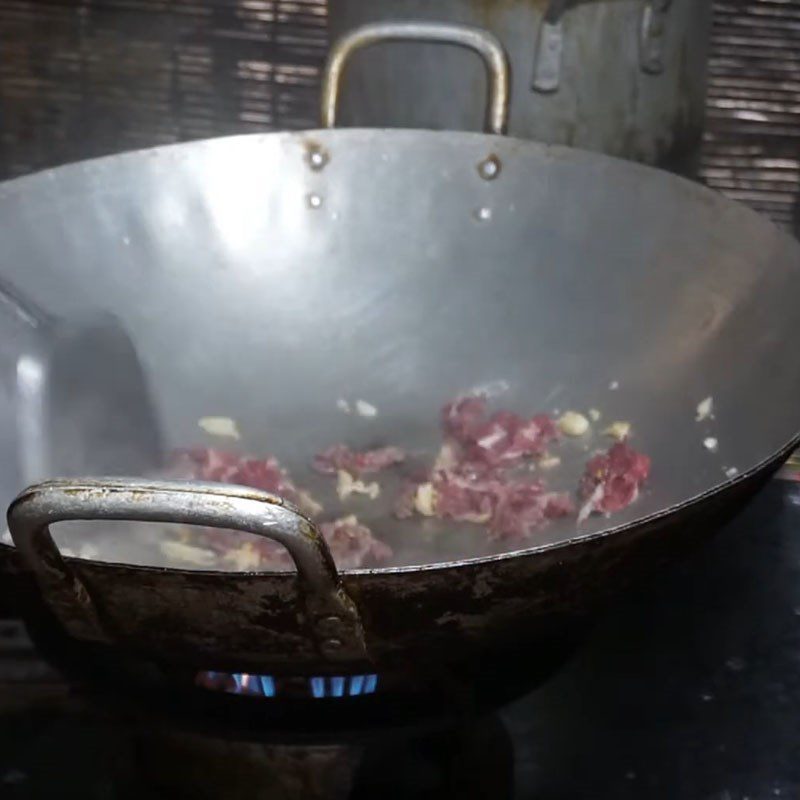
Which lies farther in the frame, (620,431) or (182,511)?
(620,431)

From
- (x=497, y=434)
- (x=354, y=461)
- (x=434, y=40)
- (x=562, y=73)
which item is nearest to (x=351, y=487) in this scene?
(x=354, y=461)

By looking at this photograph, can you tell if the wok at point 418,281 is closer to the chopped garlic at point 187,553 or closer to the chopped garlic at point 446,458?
the chopped garlic at point 446,458

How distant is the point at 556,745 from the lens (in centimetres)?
78

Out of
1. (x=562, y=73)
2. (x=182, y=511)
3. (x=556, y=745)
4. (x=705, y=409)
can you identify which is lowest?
(x=556, y=745)

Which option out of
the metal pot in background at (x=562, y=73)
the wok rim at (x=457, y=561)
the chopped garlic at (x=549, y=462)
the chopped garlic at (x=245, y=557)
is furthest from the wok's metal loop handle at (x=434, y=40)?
the wok rim at (x=457, y=561)

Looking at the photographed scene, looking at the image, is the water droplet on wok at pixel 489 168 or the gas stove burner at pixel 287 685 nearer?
the gas stove burner at pixel 287 685

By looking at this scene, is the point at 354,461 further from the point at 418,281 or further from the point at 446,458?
the point at 418,281

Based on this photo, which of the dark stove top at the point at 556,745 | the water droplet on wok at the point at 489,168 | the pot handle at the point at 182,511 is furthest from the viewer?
the water droplet on wok at the point at 489,168

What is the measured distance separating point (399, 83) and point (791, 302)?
2.19 ft

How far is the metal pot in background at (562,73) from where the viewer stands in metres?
1.31

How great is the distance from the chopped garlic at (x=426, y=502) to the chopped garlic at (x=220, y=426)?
20cm

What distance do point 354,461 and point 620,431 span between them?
26 cm

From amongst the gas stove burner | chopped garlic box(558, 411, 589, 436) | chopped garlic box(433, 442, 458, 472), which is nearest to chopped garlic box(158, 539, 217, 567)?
the gas stove burner

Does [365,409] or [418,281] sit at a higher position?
[418,281]
